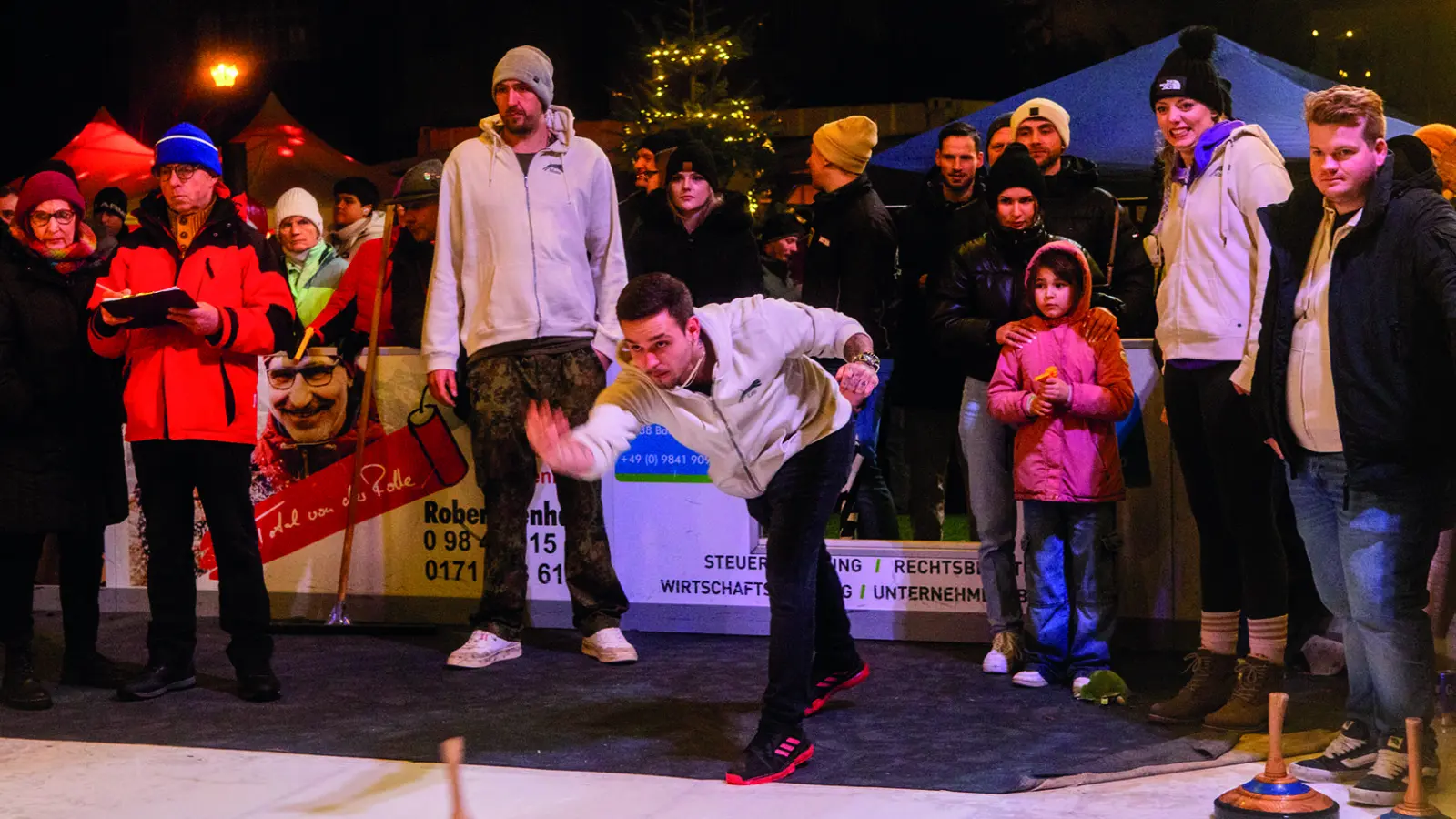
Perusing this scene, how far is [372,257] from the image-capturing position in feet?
25.5

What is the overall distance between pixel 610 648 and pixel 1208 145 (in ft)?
10.4

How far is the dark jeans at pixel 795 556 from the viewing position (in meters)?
4.74

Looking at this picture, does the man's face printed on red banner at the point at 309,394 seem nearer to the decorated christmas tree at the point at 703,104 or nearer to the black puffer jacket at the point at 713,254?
the black puffer jacket at the point at 713,254

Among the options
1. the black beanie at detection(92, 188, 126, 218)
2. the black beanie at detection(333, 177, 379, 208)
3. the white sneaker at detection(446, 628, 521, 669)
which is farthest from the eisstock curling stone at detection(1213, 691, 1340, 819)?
the black beanie at detection(92, 188, 126, 218)

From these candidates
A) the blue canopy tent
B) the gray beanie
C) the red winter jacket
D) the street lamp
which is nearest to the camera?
the red winter jacket

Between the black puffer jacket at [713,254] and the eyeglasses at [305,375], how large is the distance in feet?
5.67

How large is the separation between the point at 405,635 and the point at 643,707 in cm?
203

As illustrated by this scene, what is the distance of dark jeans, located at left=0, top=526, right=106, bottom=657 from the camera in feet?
19.9

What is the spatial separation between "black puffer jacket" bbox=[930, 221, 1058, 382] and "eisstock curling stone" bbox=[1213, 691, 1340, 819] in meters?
2.54

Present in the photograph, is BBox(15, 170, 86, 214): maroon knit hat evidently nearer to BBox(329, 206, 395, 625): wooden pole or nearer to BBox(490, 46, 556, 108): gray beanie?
BBox(329, 206, 395, 625): wooden pole

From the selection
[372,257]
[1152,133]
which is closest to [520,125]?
[372,257]

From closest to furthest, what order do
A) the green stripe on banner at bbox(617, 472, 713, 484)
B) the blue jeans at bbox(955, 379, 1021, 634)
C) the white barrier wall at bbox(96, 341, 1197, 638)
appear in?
the blue jeans at bbox(955, 379, 1021, 634), the white barrier wall at bbox(96, 341, 1197, 638), the green stripe on banner at bbox(617, 472, 713, 484)

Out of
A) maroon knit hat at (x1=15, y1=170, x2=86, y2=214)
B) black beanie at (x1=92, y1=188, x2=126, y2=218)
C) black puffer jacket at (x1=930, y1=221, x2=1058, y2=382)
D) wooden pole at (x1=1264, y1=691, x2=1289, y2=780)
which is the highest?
black beanie at (x1=92, y1=188, x2=126, y2=218)

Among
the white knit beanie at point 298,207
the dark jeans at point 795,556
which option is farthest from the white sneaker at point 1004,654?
the white knit beanie at point 298,207
